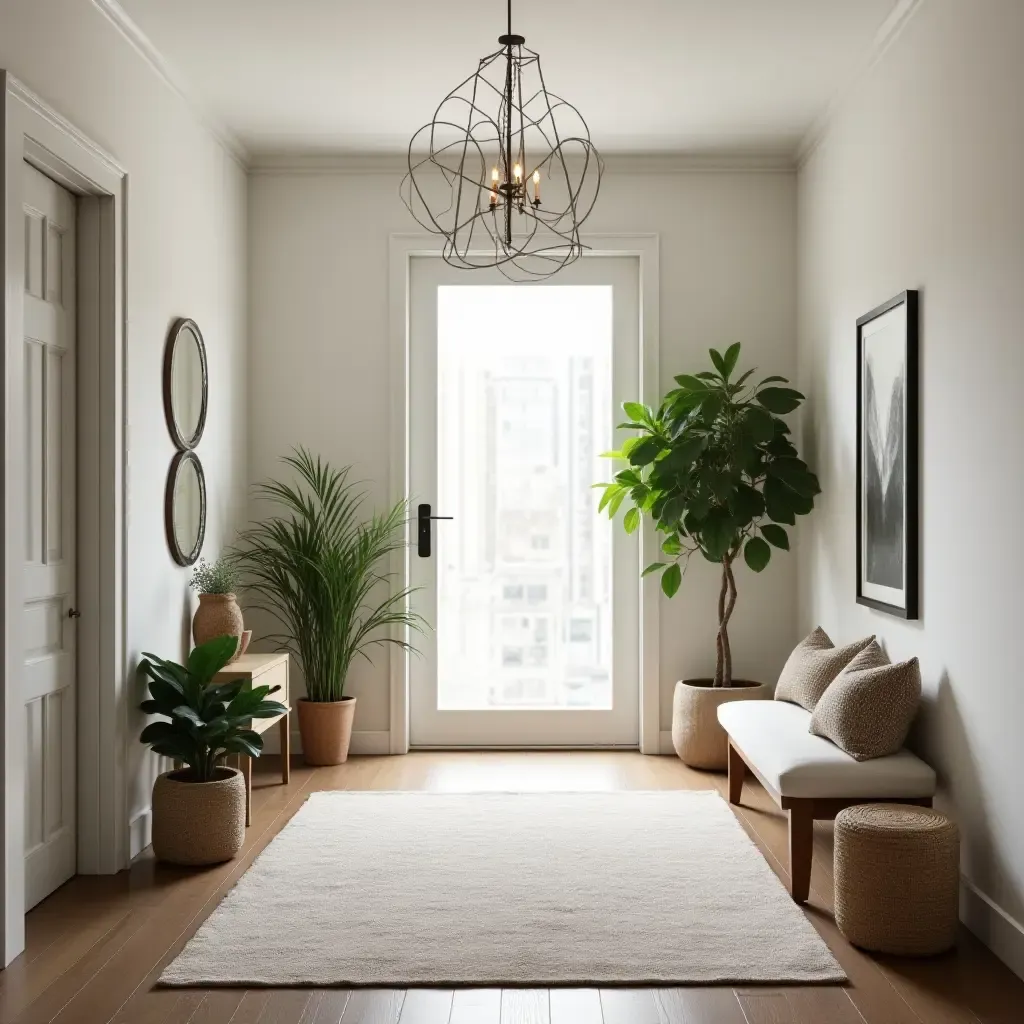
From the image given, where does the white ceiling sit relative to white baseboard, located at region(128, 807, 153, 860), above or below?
above

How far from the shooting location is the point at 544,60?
430 centimetres

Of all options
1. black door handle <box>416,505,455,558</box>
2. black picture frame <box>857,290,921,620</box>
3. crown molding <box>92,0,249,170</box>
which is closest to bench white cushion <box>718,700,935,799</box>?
black picture frame <box>857,290,921,620</box>


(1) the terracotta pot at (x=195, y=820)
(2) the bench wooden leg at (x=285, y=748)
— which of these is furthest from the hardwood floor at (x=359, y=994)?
(2) the bench wooden leg at (x=285, y=748)

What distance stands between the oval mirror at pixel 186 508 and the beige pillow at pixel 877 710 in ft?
7.98

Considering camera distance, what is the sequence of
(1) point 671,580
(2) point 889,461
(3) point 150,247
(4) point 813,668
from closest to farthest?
1. (2) point 889,461
2. (3) point 150,247
3. (4) point 813,668
4. (1) point 671,580

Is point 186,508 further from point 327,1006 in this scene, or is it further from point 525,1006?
point 525,1006

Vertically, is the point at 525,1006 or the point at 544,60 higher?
the point at 544,60

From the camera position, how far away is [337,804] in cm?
450

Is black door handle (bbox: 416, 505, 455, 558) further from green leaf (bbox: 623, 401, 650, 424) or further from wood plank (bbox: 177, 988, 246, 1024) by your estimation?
wood plank (bbox: 177, 988, 246, 1024)

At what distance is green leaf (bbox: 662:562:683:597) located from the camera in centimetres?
511

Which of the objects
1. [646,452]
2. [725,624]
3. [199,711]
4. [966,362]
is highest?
[966,362]

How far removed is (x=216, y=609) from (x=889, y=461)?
250 cm

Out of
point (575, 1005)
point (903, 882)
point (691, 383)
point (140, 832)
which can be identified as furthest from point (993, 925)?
point (140, 832)

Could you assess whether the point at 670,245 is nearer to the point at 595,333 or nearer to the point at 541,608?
the point at 595,333
